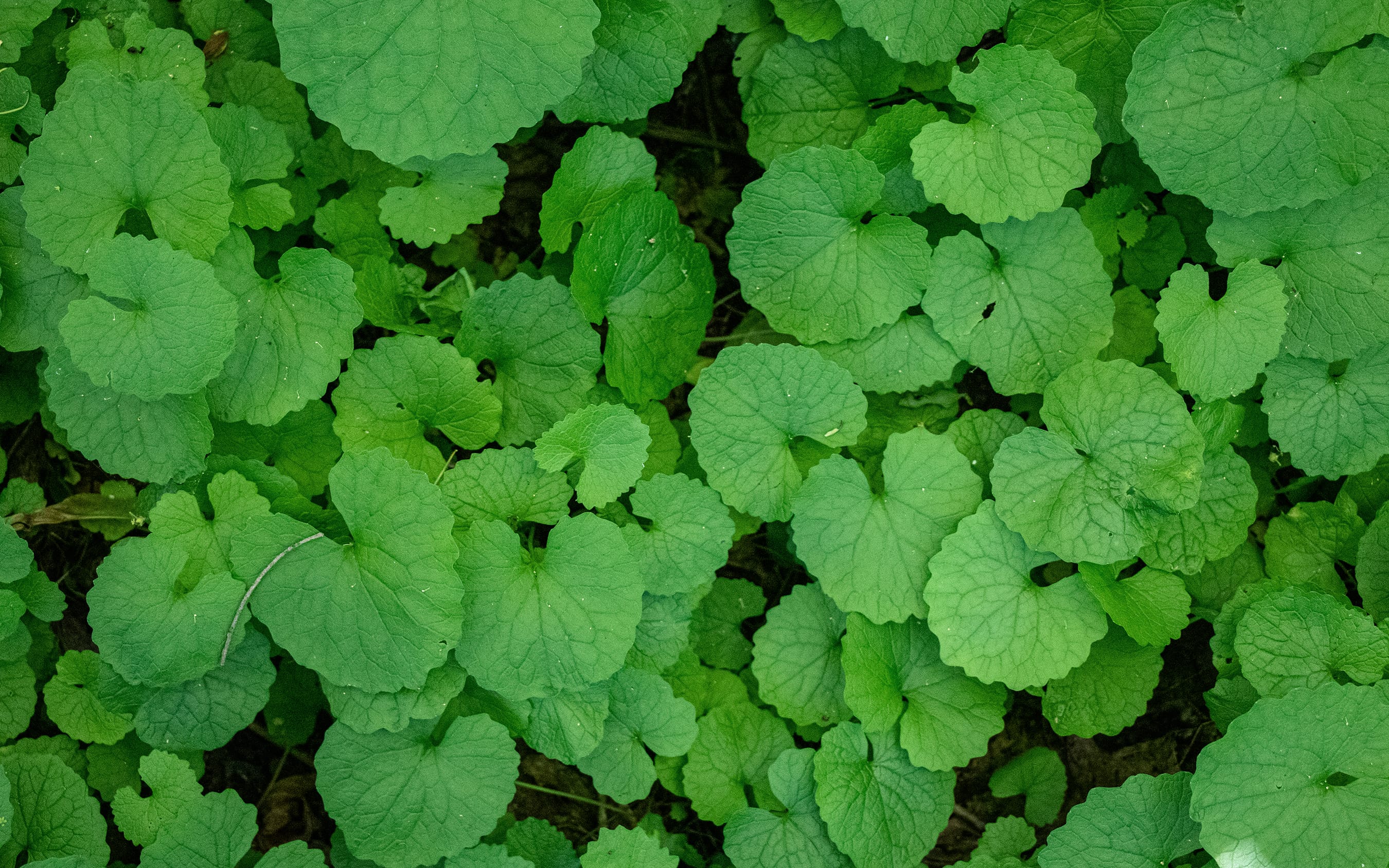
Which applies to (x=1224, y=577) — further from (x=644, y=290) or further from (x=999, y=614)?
(x=644, y=290)

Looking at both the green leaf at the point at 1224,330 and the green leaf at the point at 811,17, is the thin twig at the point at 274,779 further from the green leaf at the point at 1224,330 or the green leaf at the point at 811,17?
the green leaf at the point at 1224,330

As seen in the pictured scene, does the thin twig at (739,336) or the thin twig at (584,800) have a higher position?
the thin twig at (739,336)

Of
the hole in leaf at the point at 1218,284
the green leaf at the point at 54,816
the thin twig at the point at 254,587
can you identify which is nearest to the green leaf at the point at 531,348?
the thin twig at the point at 254,587

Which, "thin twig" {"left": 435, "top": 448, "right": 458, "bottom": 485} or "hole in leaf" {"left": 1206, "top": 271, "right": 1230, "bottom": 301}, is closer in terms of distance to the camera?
"thin twig" {"left": 435, "top": 448, "right": 458, "bottom": 485}

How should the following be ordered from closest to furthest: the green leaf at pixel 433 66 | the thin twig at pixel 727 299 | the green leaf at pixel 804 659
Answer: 1. the green leaf at pixel 433 66
2. the green leaf at pixel 804 659
3. the thin twig at pixel 727 299

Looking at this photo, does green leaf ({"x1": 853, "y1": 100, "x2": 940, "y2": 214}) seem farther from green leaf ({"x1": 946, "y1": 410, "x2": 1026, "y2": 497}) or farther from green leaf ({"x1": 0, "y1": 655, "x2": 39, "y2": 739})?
green leaf ({"x1": 0, "y1": 655, "x2": 39, "y2": 739})

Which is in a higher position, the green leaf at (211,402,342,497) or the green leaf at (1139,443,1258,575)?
the green leaf at (211,402,342,497)

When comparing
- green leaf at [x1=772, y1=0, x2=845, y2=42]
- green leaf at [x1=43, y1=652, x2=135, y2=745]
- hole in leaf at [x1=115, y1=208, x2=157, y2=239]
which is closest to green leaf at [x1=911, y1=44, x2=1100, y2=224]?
green leaf at [x1=772, y1=0, x2=845, y2=42]
